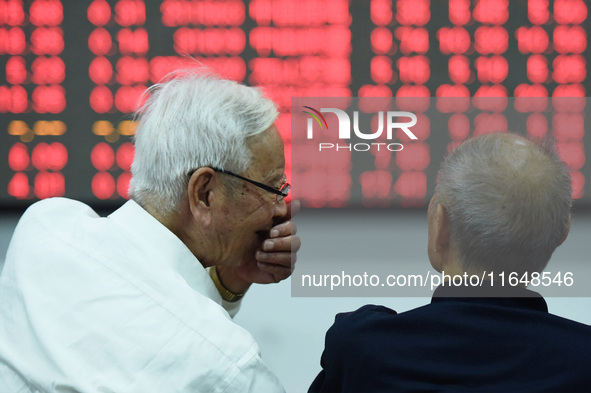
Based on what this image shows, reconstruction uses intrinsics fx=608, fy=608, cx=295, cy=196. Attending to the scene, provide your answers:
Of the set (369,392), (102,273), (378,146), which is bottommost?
(369,392)

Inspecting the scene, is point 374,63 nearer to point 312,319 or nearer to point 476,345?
point 312,319

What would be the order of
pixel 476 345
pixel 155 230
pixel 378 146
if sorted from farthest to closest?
pixel 378 146 → pixel 155 230 → pixel 476 345

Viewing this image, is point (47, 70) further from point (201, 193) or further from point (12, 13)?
point (201, 193)

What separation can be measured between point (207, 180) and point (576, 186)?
29.8 inches

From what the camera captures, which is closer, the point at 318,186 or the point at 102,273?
the point at 102,273

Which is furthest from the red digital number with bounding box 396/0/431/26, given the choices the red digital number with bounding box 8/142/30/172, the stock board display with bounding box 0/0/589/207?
the red digital number with bounding box 8/142/30/172

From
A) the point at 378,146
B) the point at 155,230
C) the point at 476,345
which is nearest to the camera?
the point at 476,345

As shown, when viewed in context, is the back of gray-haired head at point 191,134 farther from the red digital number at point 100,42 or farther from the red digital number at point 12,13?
the red digital number at point 12,13

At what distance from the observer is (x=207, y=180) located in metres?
0.86

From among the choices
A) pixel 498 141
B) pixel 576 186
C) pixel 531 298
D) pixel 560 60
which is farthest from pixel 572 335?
pixel 560 60

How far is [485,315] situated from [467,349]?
45mm

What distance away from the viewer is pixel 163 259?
0.84 meters

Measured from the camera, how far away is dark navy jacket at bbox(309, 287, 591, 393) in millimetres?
653

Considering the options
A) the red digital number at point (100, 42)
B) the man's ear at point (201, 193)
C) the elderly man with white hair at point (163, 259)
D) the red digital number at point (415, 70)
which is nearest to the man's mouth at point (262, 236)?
the elderly man with white hair at point (163, 259)
